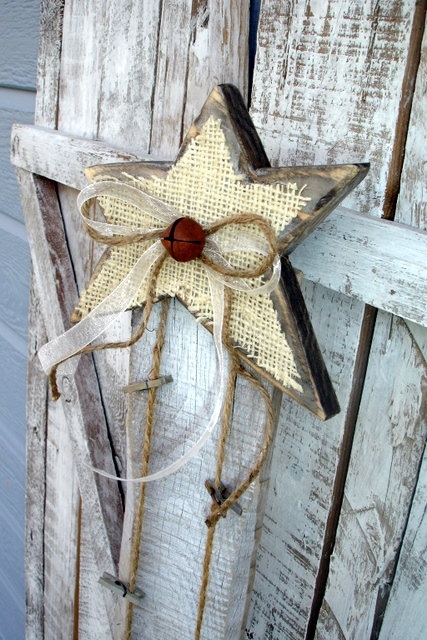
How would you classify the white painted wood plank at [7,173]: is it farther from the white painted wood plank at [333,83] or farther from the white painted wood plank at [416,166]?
the white painted wood plank at [416,166]

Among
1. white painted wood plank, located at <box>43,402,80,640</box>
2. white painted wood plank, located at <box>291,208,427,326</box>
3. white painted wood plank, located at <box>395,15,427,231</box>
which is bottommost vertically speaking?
white painted wood plank, located at <box>43,402,80,640</box>

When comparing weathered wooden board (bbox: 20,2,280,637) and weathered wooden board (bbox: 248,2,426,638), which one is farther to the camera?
weathered wooden board (bbox: 20,2,280,637)

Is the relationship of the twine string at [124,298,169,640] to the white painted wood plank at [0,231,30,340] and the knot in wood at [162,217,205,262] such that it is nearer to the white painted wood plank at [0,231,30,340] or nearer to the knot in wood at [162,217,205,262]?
the knot in wood at [162,217,205,262]

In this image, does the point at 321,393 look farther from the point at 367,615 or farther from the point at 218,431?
the point at 367,615

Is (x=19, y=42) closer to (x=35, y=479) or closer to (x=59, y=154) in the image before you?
(x=59, y=154)

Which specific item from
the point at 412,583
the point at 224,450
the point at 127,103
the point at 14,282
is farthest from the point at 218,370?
the point at 14,282

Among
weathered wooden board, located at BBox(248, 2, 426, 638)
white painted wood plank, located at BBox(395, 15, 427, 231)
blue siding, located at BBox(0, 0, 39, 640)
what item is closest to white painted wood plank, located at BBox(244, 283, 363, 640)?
weathered wooden board, located at BBox(248, 2, 426, 638)

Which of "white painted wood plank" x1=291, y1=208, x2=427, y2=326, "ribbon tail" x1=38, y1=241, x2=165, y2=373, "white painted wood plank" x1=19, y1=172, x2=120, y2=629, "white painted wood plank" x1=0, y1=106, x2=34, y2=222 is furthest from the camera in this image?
"white painted wood plank" x1=0, y1=106, x2=34, y2=222

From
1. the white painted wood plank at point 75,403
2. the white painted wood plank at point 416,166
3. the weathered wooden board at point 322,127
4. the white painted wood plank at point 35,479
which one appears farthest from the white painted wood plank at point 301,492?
the white painted wood plank at point 35,479
